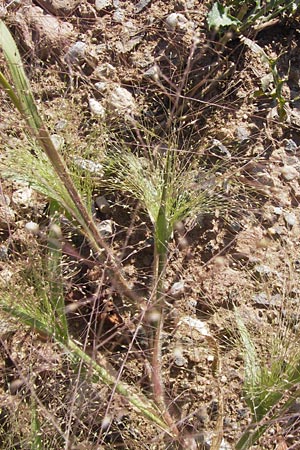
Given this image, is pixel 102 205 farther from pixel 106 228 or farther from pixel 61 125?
pixel 61 125

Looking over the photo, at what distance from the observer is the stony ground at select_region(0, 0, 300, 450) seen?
3.69ft

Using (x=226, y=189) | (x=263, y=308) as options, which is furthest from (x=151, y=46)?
A: (x=263, y=308)

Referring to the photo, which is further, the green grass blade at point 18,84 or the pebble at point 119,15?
the pebble at point 119,15

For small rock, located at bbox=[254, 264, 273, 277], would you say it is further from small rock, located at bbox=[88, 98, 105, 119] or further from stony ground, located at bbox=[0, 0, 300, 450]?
small rock, located at bbox=[88, 98, 105, 119]

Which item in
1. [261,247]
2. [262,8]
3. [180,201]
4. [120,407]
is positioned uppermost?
[262,8]

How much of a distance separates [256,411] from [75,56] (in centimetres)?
88

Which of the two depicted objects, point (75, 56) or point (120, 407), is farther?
point (75, 56)

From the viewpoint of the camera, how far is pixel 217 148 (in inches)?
55.8

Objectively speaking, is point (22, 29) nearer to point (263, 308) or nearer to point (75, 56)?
point (75, 56)

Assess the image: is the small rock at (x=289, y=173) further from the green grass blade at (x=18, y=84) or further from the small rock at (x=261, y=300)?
the green grass blade at (x=18, y=84)

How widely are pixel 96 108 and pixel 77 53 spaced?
0.16 meters

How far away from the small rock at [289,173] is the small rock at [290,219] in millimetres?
88

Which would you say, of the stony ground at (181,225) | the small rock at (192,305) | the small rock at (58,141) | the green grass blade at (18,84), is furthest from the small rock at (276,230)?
the green grass blade at (18,84)

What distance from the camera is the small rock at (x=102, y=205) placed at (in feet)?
4.43
